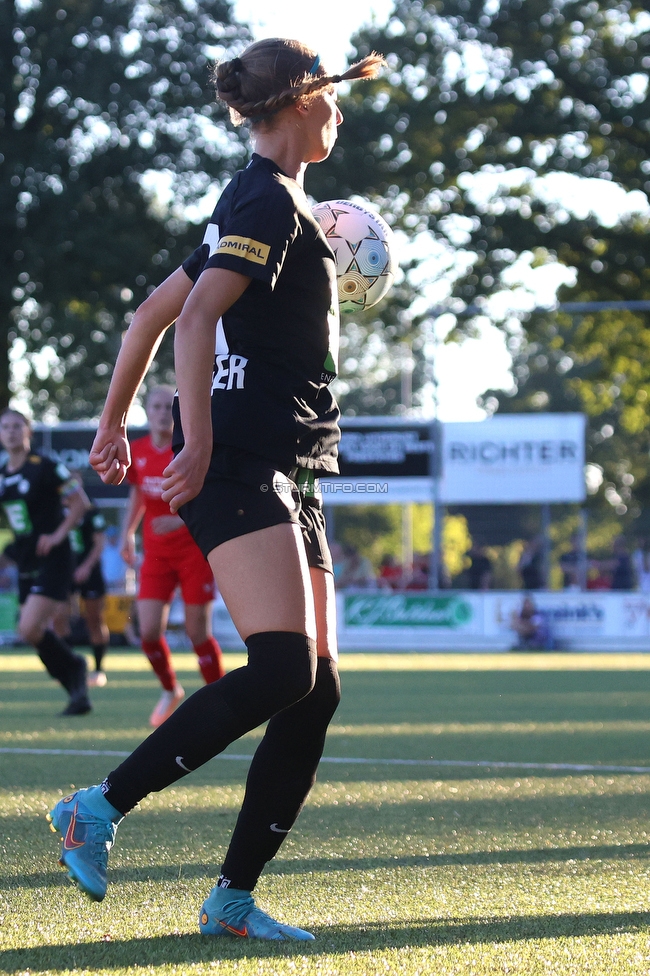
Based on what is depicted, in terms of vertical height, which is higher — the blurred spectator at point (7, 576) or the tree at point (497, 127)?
the tree at point (497, 127)

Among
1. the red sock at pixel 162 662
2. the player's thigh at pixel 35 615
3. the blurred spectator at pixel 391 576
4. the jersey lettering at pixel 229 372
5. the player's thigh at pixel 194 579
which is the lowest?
the blurred spectator at pixel 391 576

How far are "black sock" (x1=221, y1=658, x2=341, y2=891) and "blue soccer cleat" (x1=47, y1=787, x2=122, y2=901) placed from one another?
0.33 meters

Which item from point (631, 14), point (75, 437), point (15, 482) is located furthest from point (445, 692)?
point (631, 14)

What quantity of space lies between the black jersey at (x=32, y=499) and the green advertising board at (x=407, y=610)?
15.1 meters

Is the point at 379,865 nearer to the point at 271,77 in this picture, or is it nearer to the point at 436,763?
the point at 271,77

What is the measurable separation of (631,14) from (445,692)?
21682 millimetres

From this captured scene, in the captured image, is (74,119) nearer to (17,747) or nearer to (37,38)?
(37,38)

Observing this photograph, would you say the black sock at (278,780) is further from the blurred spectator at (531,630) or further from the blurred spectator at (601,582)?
the blurred spectator at (601,582)

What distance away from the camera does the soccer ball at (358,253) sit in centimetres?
430

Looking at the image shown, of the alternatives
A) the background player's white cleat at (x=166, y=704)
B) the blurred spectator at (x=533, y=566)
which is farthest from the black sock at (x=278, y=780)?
the blurred spectator at (x=533, y=566)

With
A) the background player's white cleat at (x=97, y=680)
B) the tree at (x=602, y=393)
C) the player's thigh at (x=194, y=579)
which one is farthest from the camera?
the tree at (x=602, y=393)

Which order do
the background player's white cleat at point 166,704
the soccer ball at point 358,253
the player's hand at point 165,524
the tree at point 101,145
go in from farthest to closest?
the tree at point 101,145 → the background player's white cleat at point 166,704 → the player's hand at point 165,524 → the soccer ball at point 358,253

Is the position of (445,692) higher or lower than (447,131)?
lower

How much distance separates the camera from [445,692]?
13.3m
